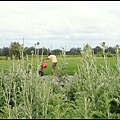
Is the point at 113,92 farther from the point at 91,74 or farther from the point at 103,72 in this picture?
the point at 103,72

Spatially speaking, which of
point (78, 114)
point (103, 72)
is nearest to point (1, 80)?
point (103, 72)

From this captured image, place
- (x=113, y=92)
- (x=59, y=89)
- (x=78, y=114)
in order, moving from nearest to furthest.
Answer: (x=78, y=114) → (x=113, y=92) → (x=59, y=89)

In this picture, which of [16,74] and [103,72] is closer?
[103,72]

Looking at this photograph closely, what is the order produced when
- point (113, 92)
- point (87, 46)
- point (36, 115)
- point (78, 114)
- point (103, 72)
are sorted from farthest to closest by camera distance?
point (103, 72) < point (87, 46) < point (113, 92) < point (36, 115) < point (78, 114)

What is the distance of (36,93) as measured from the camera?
429cm

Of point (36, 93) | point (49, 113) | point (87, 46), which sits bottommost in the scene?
point (49, 113)

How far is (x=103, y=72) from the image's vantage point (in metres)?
5.41

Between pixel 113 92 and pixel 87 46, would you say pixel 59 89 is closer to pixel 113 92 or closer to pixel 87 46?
pixel 87 46

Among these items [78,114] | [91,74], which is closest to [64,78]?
[91,74]

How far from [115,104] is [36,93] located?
4.34ft

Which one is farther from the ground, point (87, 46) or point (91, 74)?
point (87, 46)

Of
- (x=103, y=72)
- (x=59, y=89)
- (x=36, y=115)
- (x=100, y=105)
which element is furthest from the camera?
(x=59, y=89)

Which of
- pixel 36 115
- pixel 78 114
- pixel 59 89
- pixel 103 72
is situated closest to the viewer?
pixel 78 114

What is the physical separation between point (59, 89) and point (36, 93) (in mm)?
2538
